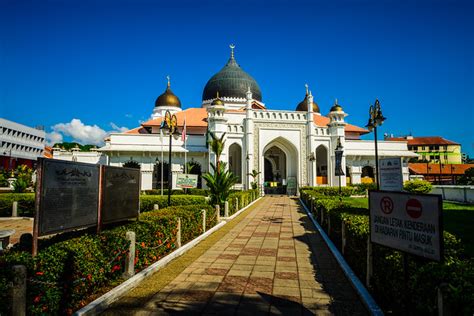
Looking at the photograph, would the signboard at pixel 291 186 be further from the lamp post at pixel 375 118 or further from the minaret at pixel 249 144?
the lamp post at pixel 375 118

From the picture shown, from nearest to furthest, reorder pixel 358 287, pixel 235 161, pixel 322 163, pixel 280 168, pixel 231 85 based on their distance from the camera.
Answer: pixel 358 287, pixel 322 163, pixel 235 161, pixel 231 85, pixel 280 168

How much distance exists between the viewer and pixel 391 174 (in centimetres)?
814

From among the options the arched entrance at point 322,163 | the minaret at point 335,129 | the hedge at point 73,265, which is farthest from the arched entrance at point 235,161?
the hedge at point 73,265

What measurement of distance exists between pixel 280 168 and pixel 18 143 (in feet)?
166

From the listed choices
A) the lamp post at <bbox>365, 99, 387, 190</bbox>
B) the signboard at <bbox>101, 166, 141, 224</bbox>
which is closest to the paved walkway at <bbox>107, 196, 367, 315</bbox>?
the signboard at <bbox>101, 166, 141, 224</bbox>

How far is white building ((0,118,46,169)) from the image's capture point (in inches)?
1978

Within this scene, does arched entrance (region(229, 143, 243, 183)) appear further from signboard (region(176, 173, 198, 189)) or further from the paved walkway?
the paved walkway

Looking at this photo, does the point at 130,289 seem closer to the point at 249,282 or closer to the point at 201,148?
the point at 249,282

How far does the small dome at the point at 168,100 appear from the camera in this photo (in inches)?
1664

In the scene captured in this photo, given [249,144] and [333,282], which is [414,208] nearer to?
[333,282]

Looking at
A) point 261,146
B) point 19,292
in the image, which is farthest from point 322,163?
point 19,292

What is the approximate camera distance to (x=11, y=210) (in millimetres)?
16781

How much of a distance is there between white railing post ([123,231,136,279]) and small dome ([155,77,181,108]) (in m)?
38.7

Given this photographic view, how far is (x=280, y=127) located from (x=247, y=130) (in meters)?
3.91
